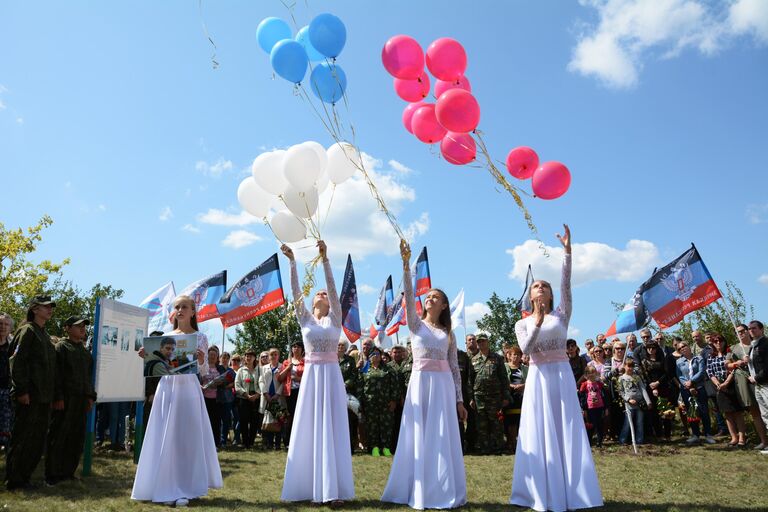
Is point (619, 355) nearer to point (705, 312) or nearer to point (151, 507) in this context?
point (705, 312)

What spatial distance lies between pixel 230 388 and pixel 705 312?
15.1 metres

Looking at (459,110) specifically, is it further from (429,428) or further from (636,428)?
(636,428)

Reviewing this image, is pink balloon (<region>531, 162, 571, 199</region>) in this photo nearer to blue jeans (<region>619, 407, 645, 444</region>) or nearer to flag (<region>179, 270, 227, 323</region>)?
blue jeans (<region>619, 407, 645, 444</region>)

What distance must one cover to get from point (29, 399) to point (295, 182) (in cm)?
414

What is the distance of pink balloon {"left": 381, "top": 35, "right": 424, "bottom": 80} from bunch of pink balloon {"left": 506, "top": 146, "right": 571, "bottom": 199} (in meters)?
1.70

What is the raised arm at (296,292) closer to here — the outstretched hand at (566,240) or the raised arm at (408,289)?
the raised arm at (408,289)

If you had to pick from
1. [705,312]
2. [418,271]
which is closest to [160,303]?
[418,271]

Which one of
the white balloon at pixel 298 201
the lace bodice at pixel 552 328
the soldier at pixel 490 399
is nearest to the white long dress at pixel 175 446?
the white balloon at pixel 298 201

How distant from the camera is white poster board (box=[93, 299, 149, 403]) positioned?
28.7ft

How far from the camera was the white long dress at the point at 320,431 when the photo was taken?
5.82 metres

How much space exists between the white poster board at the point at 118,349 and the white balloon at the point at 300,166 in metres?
4.02

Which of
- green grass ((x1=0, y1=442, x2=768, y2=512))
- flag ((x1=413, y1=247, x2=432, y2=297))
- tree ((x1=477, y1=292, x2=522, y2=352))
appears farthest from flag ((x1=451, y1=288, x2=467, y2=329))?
tree ((x1=477, y1=292, x2=522, y2=352))

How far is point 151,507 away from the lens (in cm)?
586

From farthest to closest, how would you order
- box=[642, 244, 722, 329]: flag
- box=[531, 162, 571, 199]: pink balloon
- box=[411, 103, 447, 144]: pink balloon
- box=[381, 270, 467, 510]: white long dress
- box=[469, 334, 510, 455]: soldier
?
box=[642, 244, 722, 329]: flag < box=[469, 334, 510, 455]: soldier < box=[411, 103, 447, 144]: pink balloon < box=[531, 162, 571, 199]: pink balloon < box=[381, 270, 467, 510]: white long dress
